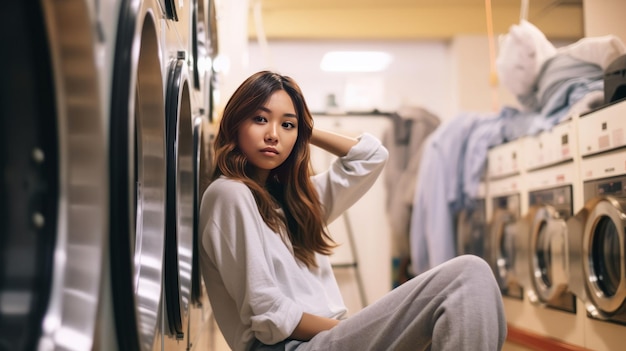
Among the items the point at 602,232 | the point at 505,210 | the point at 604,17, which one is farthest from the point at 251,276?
the point at 505,210

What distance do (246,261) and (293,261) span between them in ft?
0.59

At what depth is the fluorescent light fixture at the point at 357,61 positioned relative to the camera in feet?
18.0

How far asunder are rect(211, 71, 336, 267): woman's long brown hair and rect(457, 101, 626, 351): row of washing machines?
1.09 m

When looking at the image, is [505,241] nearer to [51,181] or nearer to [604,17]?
[604,17]

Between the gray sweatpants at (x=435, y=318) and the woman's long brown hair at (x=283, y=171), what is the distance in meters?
0.31

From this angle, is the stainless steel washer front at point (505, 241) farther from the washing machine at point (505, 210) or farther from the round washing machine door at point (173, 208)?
the round washing machine door at point (173, 208)

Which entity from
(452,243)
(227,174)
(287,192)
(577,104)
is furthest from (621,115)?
(452,243)

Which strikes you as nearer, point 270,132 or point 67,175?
point 67,175

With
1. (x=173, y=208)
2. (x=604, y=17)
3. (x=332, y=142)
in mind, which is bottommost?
(x=173, y=208)

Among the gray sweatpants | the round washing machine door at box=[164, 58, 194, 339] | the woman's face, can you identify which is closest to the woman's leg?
the gray sweatpants

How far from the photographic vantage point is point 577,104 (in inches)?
107

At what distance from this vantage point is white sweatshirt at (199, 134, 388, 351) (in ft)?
4.41

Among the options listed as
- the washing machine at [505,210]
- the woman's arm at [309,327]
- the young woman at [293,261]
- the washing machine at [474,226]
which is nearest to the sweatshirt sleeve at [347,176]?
the young woman at [293,261]

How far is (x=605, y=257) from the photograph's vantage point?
2.41 meters
